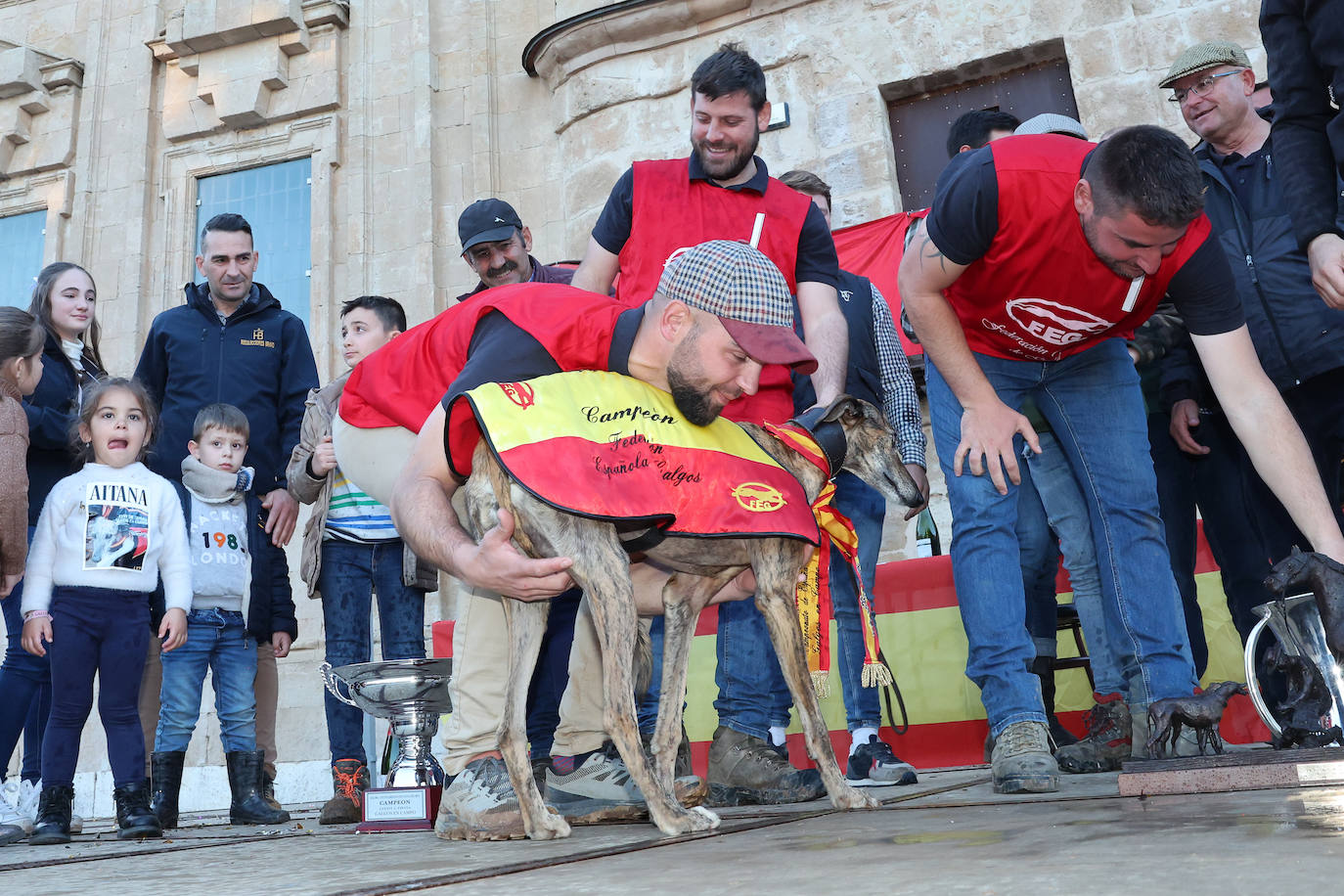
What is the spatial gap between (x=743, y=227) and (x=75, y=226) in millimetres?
9122

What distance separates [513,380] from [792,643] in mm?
877

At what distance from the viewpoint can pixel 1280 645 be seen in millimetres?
2432

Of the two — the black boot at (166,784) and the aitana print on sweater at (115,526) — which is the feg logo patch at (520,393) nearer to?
the aitana print on sweater at (115,526)

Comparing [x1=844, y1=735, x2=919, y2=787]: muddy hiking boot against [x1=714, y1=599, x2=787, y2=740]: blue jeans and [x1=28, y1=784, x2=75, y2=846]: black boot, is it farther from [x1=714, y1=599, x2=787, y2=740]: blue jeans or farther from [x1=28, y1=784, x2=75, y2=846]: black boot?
[x1=28, y1=784, x2=75, y2=846]: black boot

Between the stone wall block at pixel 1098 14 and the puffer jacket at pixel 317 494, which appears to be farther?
the stone wall block at pixel 1098 14

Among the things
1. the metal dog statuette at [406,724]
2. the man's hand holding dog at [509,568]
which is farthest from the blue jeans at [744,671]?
the man's hand holding dog at [509,568]

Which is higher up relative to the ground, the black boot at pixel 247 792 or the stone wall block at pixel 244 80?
the stone wall block at pixel 244 80

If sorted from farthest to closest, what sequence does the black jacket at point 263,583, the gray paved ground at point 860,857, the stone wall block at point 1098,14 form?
1. the stone wall block at point 1098,14
2. the black jacket at point 263,583
3. the gray paved ground at point 860,857

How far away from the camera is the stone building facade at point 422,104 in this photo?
802cm

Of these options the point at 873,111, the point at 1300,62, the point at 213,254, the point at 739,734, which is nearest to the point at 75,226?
the point at 213,254

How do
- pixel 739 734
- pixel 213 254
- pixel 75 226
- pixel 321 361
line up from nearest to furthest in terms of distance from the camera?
1. pixel 739 734
2. pixel 213 254
3. pixel 321 361
4. pixel 75 226

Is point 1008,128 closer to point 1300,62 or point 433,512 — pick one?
point 1300,62

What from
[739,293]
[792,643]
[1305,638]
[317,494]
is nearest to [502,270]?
[317,494]

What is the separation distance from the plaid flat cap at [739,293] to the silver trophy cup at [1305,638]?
1153 millimetres
